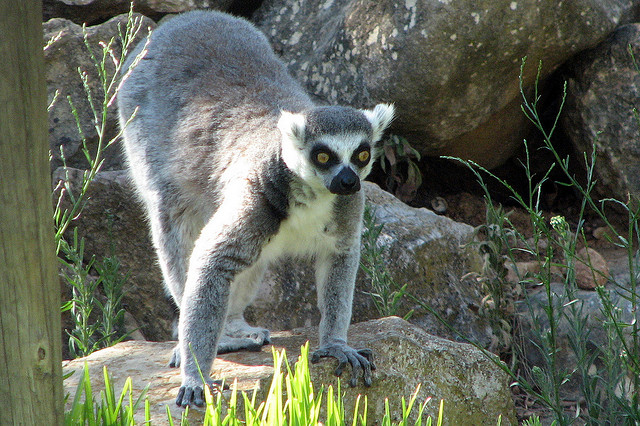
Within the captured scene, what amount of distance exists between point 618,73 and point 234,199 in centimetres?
377

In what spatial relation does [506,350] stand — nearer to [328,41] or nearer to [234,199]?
[234,199]

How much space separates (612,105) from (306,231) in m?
3.44

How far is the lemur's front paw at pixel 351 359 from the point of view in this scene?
136 inches

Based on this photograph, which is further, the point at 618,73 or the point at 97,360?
the point at 618,73

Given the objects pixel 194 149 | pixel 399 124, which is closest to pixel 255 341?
pixel 194 149

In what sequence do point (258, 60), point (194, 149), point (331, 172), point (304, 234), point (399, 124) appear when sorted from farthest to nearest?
1. point (399, 124)
2. point (258, 60)
3. point (194, 149)
4. point (304, 234)
5. point (331, 172)

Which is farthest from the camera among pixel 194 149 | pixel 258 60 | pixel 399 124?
pixel 399 124

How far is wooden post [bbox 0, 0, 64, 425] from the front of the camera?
1846 millimetres

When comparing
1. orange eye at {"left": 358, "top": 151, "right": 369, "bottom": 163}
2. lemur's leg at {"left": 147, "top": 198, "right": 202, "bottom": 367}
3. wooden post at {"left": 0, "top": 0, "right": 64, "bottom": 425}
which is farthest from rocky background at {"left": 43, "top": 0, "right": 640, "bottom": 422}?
wooden post at {"left": 0, "top": 0, "right": 64, "bottom": 425}

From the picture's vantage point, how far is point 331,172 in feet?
11.5

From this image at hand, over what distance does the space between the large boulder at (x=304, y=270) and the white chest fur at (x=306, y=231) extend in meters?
1.15

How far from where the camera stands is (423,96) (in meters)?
5.45

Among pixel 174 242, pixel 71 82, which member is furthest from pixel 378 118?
pixel 71 82

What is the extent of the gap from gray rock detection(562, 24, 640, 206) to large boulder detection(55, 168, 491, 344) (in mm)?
1582
